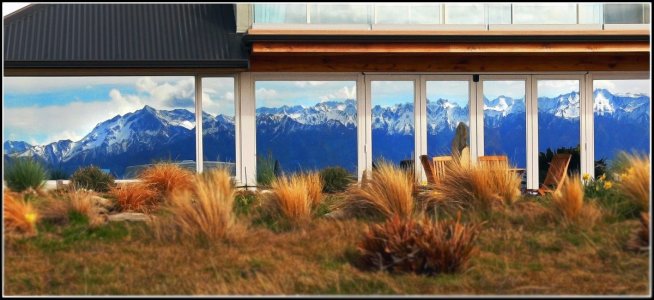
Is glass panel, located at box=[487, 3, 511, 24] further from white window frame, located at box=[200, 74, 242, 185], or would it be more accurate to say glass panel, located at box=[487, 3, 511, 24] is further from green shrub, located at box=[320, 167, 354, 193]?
white window frame, located at box=[200, 74, 242, 185]

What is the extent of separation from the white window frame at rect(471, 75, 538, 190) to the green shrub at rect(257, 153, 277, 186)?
13.4ft

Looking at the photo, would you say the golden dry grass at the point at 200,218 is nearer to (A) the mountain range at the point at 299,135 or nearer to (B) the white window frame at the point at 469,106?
(A) the mountain range at the point at 299,135

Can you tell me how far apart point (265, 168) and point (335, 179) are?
156cm

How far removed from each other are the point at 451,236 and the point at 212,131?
8.54 m

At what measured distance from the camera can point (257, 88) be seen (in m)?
16.1

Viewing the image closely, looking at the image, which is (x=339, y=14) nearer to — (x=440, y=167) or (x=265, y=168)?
(x=265, y=168)

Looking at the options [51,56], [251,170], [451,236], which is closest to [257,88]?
[251,170]

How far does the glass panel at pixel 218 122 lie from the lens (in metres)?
16.1

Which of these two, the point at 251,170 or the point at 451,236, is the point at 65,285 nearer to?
the point at 451,236

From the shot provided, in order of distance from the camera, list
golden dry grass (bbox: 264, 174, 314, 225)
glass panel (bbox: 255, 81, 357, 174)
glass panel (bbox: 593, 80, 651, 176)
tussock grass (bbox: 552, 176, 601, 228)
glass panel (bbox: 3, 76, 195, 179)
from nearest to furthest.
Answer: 1. tussock grass (bbox: 552, 176, 601, 228)
2. golden dry grass (bbox: 264, 174, 314, 225)
3. glass panel (bbox: 3, 76, 195, 179)
4. glass panel (bbox: 255, 81, 357, 174)
5. glass panel (bbox: 593, 80, 651, 176)

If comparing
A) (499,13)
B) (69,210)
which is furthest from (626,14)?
(69,210)

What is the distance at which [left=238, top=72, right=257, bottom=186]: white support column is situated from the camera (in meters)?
16.0

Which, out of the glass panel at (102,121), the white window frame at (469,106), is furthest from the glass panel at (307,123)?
the glass panel at (102,121)

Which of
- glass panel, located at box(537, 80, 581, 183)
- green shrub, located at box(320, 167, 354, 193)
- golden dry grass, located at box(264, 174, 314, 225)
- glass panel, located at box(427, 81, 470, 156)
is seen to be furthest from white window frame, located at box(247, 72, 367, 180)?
golden dry grass, located at box(264, 174, 314, 225)
